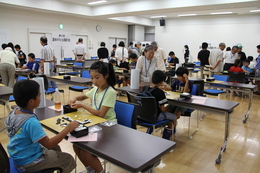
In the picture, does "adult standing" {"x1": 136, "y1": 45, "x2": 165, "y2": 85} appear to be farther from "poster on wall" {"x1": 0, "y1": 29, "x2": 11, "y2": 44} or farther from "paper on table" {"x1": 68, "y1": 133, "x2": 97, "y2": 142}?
"poster on wall" {"x1": 0, "y1": 29, "x2": 11, "y2": 44}

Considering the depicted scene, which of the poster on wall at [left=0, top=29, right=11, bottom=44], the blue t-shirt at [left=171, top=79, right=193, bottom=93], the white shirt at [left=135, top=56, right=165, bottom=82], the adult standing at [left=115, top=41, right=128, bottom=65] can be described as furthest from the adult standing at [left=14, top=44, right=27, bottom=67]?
the blue t-shirt at [left=171, top=79, right=193, bottom=93]

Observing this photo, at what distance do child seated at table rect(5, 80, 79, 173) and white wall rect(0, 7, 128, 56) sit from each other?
27.5 ft

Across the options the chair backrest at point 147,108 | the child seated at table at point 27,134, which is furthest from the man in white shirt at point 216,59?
the child seated at table at point 27,134

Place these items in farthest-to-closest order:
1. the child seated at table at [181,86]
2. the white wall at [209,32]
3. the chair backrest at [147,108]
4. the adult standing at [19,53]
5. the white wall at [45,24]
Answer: the white wall at [209,32], the white wall at [45,24], the adult standing at [19,53], the child seated at table at [181,86], the chair backrest at [147,108]

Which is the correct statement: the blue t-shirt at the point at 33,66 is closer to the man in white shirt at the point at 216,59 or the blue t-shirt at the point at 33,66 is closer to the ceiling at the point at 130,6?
the ceiling at the point at 130,6

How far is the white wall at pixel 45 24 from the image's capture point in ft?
27.8

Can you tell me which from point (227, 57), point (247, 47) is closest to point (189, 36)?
point (247, 47)

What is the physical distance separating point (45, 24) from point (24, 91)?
362 inches

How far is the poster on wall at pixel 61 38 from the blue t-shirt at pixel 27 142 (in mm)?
9349

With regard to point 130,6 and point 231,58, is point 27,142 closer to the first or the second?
point 231,58

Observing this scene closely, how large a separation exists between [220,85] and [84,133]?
344 cm

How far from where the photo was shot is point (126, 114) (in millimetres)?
2221

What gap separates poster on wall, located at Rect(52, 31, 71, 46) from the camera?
10.00 meters

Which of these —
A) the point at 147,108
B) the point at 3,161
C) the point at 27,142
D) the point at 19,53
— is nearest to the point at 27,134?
the point at 27,142
